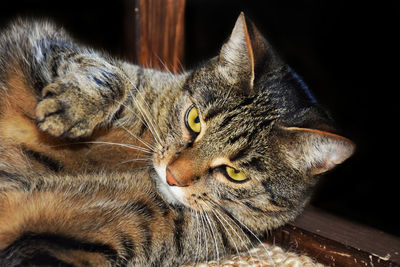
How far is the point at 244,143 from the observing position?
121cm

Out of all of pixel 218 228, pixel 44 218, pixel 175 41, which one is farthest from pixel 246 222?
pixel 175 41

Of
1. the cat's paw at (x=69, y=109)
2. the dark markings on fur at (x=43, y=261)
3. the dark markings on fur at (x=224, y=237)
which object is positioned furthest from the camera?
the dark markings on fur at (x=224, y=237)

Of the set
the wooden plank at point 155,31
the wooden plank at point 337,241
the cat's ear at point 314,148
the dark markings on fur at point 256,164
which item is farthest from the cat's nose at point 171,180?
the wooden plank at point 155,31

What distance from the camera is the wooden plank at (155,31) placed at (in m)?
1.70

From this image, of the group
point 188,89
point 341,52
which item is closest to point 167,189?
point 188,89

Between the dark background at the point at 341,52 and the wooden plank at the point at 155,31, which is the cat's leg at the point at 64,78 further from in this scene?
the dark background at the point at 341,52

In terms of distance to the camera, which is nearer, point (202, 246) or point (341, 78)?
point (202, 246)

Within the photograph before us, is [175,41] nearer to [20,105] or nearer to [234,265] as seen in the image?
[20,105]

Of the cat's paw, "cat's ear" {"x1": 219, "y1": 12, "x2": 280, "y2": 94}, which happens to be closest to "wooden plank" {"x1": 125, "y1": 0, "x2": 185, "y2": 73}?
"cat's ear" {"x1": 219, "y1": 12, "x2": 280, "y2": 94}

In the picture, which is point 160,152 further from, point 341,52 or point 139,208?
point 341,52

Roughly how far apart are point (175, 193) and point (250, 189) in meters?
0.22

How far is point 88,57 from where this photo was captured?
133 cm

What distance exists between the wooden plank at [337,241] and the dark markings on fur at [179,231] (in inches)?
14.4

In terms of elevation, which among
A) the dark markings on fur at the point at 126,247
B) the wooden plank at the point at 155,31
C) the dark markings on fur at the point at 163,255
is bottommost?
the dark markings on fur at the point at 163,255
